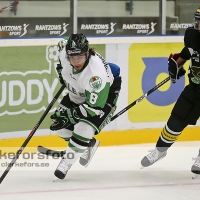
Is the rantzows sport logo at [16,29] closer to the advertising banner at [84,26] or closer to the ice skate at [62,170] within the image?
the advertising banner at [84,26]

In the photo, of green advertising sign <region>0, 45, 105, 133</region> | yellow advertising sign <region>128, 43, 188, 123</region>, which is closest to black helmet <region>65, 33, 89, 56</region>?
green advertising sign <region>0, 45, 105, 133</region>

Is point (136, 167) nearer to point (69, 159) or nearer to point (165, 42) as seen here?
point (69, 159)

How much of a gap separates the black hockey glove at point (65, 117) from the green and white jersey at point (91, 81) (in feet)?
0.30

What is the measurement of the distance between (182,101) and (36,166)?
44.2 inches

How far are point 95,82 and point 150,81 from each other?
1.71 metres

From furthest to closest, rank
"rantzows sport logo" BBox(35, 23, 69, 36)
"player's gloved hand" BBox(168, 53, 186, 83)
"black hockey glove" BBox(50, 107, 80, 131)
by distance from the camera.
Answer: "rantzows sport logo" BBox(35, 23, 69, 36) → "player's gloved hand" BBox(168, 53, 186, 83) → "black hockey glove" BBox(50, 107, 80, 131)

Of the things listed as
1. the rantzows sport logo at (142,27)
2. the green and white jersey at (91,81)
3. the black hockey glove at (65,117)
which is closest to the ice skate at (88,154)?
→ the black hockey glove at (65,117)

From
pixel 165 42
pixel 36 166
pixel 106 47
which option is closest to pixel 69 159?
pixel 36 166

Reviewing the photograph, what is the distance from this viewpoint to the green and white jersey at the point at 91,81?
396cm

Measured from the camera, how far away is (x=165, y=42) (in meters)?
5.65

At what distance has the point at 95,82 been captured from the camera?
395 centimetres

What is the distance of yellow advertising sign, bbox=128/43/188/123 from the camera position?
219 inches

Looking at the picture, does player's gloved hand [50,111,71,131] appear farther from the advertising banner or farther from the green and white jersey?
the advertising banner

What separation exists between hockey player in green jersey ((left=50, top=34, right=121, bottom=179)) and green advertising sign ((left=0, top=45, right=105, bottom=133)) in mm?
817
